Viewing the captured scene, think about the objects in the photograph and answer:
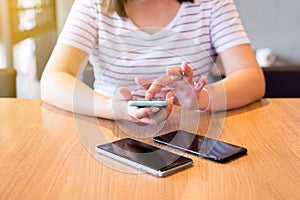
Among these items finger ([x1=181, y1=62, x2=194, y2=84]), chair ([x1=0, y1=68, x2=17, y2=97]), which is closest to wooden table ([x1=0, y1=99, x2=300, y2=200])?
finger ([x1=181, y1=62, x2=194, y2=84])

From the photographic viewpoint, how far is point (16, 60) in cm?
237

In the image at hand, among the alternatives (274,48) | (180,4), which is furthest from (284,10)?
(180,4)

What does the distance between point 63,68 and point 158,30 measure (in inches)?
13.1

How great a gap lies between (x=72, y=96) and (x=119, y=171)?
0.41m

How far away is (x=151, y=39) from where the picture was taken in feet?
4.25

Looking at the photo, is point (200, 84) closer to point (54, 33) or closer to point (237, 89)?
point (237, 89)

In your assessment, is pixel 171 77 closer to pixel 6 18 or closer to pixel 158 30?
pixel 158 30

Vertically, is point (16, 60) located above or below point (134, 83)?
below

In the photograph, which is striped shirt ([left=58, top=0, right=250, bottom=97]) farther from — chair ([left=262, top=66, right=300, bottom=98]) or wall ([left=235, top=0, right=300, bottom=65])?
wall ([left=235, top=0, right=300, bottom=65])

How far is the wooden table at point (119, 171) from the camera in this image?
661mm

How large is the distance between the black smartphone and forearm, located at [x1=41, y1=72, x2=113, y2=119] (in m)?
0.19

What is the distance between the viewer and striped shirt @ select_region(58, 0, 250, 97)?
1.30 meters

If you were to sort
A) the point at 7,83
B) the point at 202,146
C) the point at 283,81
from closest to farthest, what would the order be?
the point at 202,146 < the point at 7,83 < the point at 283,81

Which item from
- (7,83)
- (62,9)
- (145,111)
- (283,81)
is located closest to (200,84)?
(145,111)
